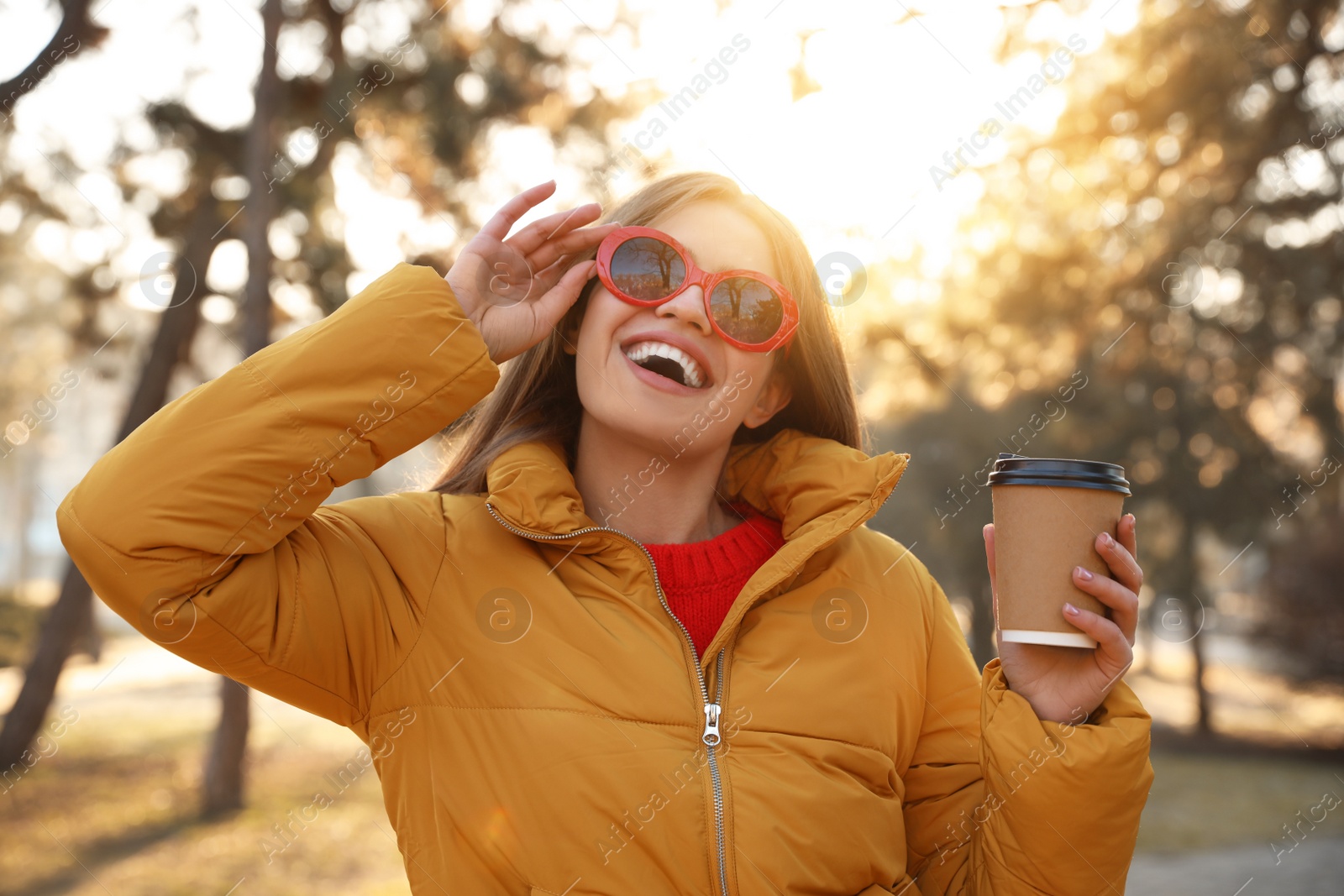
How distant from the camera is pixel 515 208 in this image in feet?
6.56

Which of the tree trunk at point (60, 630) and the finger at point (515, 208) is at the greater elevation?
the finger at point (515, 208)

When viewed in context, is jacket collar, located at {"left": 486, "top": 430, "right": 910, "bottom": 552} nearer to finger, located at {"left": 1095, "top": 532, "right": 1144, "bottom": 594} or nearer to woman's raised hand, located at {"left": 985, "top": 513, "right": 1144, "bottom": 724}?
woman's raised hand, located at {"left": 985, "top": 513, "right": 1144, "bottom": 724}

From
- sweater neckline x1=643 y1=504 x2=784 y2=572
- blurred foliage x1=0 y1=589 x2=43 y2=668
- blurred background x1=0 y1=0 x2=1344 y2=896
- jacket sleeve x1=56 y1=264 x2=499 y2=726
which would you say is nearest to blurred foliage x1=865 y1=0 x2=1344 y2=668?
blurred background x1=0 y1=0 x2=1344 y2=896

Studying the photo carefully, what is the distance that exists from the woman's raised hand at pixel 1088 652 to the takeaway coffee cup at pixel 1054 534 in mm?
25

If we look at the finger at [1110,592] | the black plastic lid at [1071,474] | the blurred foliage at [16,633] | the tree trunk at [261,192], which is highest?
the black plastic lid at [1071,474]

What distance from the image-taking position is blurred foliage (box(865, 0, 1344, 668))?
23.1ft

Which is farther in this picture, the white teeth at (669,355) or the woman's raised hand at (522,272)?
the white teeth at (669,355)

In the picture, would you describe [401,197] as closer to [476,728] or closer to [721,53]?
[721,53]

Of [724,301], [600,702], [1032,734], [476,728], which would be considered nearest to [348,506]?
[476,728]

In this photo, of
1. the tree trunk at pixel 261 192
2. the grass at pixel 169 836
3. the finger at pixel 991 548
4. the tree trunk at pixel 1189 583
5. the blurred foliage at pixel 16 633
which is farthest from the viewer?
the tree trunk at pixel 1189 583

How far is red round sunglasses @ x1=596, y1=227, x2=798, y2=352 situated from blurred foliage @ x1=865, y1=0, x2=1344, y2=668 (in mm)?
5357

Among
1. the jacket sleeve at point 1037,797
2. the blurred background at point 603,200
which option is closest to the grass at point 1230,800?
the blurred background at point 603,200

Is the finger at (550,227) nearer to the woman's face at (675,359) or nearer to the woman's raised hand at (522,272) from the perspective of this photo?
the woman's raised hand at (522,272)

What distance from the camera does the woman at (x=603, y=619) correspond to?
1680 millimetres
